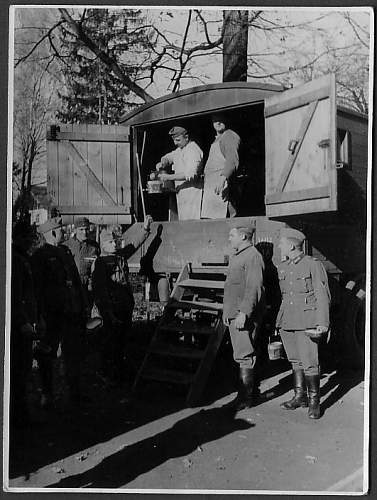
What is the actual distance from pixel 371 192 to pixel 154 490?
8.04 feet

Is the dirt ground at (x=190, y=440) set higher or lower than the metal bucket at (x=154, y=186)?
lower

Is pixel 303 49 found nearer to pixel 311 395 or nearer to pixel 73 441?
Answer: pixel 311 395

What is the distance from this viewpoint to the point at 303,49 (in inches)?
168

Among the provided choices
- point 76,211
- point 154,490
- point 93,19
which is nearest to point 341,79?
point 93,19

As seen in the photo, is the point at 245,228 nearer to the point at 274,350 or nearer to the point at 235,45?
the point at 274,350

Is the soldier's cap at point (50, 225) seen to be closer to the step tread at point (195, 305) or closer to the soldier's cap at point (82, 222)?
the soldier's cap at point (82, 222)

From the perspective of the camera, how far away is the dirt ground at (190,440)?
4082 mm

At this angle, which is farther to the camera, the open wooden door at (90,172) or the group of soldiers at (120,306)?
the open wooden door at (90,172)

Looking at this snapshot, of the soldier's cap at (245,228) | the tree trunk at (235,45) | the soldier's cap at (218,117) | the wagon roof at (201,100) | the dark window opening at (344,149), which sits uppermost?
the tree trunk at (235,45)

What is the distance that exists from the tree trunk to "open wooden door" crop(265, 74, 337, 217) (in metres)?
0.30

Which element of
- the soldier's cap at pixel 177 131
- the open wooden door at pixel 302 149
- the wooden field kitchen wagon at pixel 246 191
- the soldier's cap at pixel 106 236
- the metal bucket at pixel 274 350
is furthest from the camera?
the soldier's cap at pixel 177 131

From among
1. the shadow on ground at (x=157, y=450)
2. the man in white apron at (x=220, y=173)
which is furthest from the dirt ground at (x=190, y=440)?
the man in white apron at (x=220, y=173)

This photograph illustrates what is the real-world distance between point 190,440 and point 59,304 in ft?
4.17

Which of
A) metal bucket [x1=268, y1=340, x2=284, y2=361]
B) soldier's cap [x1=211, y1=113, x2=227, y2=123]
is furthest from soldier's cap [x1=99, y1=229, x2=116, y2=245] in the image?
metal bucket [x1=268, y1=340, x2=284, y2=361]
